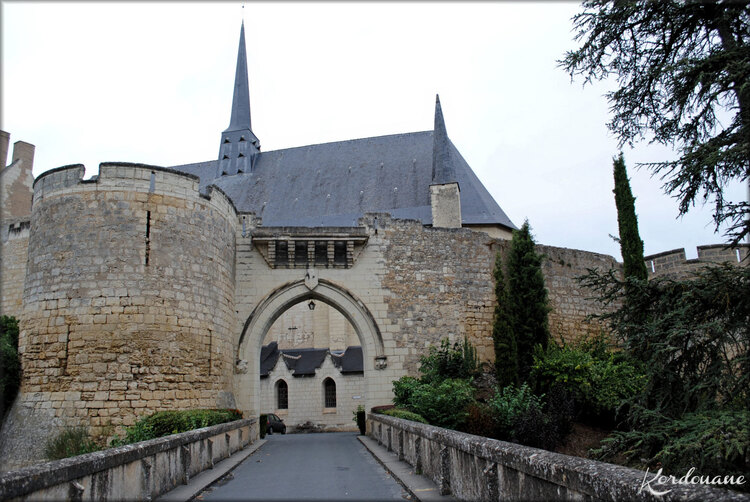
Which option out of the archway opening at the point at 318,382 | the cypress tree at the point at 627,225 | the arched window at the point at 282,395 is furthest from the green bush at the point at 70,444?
the arched window at the point at 282,395

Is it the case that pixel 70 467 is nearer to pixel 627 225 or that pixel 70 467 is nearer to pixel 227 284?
pixel 227 284

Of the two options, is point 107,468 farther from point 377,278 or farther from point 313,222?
point 313,222

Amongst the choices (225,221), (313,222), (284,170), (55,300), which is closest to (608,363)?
(225,221)

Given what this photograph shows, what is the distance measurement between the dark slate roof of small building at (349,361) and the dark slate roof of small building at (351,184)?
19.8ft

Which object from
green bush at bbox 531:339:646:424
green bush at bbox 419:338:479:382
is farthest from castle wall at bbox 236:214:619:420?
green bush at bbox 531:339:646:424

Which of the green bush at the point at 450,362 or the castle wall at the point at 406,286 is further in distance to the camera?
the castle wall at the point at 406,286

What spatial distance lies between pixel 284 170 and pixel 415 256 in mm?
13706

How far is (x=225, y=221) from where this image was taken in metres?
12.6

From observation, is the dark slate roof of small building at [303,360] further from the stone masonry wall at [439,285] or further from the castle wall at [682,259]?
the castle wall at [682,259]

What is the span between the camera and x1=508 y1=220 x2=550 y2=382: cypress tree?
1413 centimetres

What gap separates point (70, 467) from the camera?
3.56m

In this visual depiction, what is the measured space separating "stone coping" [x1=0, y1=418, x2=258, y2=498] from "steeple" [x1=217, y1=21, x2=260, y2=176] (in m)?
24.3

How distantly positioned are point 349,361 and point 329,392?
1.55 metres

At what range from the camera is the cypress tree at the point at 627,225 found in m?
15.1
